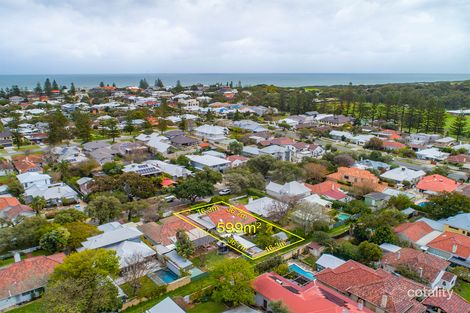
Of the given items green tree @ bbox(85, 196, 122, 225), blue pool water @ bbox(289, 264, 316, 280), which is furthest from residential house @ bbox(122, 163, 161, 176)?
blue pool water @ bbox(289, 264, 316, 280)

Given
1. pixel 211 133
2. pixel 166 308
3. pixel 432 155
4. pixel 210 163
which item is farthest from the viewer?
pixel 211 133

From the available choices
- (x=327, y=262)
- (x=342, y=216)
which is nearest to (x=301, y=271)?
(x=327, y=262)

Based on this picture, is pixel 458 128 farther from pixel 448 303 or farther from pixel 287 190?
pixel 448 303

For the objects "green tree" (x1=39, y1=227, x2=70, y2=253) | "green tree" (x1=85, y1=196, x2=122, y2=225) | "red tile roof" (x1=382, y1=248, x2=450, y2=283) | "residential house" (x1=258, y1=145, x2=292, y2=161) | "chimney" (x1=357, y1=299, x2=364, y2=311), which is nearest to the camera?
"chimney" (x1=357, y1=299, x2=364, y2=311)

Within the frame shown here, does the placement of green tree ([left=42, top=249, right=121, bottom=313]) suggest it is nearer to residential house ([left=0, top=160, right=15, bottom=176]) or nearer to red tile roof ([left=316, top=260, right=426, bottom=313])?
red tile roof ([left=316, top=260, right=426, bottom=313])

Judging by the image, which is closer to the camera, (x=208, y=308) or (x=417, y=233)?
(x=208, y=308)

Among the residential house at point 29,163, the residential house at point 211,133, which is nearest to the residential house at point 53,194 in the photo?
the residential house at point 29,163
